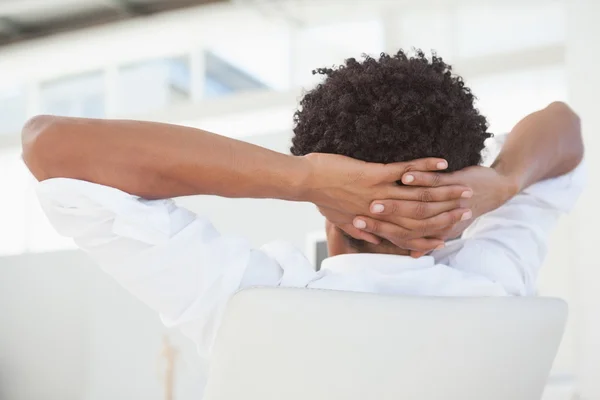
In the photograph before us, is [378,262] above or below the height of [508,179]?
below

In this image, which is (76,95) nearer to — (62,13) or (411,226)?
(62,13)

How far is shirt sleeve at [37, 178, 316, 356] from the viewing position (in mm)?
962

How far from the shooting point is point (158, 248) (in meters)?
0.97

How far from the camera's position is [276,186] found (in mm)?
1046

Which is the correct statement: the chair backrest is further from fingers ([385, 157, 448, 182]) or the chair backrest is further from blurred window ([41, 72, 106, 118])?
blurred window ([41, 72, 106, 118])

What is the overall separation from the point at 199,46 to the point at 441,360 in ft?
17.3

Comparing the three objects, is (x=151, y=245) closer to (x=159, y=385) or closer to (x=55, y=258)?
(x=159, y=385)

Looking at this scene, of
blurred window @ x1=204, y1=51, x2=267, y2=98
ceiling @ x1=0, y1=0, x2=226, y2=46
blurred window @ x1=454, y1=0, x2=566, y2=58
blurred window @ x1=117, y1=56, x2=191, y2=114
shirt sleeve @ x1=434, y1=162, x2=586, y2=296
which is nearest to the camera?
shirt sleeve @ x1=434, y1=162, x2=586, y2=296

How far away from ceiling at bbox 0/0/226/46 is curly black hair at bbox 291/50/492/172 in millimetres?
4964

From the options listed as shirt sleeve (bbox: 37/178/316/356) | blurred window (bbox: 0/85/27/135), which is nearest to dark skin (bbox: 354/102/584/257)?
shirt sleeve (bbox: 37/178/316/356)

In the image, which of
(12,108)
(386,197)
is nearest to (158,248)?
(386,197)

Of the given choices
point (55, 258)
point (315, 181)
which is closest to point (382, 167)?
point (315, 181)

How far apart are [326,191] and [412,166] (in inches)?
4.9

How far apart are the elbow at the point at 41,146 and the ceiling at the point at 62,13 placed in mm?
5078
